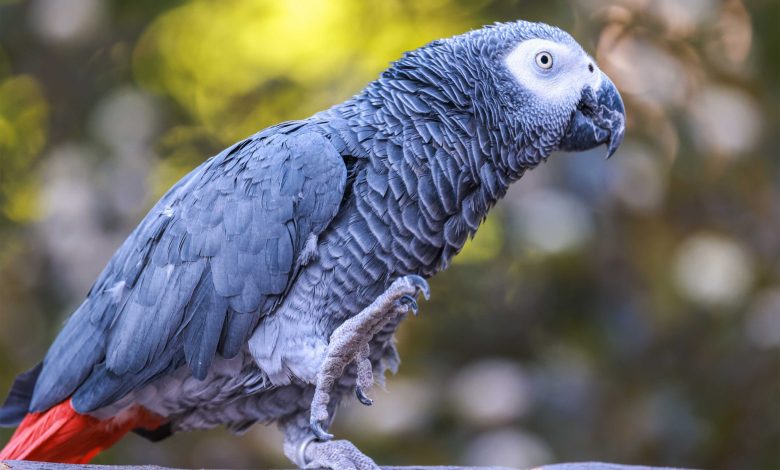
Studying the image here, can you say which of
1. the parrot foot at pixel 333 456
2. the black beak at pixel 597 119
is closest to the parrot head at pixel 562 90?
the black beak at pixel 597 119

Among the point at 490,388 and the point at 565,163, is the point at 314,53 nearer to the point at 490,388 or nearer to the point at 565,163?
the point at 565,163

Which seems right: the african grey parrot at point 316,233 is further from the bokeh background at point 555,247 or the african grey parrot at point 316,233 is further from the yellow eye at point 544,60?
the bokeh background at point 555,247

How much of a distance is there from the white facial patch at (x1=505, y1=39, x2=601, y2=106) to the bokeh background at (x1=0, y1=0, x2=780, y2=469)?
500mm

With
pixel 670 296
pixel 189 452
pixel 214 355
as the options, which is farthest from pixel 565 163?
pixel 189 452

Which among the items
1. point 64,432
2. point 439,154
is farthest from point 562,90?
point 64,432

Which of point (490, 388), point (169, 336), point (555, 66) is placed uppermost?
point (555, 66)

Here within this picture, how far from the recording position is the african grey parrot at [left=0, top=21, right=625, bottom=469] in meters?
1.19

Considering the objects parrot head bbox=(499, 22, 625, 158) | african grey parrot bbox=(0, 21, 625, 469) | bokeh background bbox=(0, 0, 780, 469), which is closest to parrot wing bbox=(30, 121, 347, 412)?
african grey parrot bbox=(0, 21, 625, 469)

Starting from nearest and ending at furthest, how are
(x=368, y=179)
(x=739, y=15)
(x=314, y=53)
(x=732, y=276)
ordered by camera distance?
(x=368, y=179)
(x=732, y=276)
(x=739, y=15)
(x=314, y=53)

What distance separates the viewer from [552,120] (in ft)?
4.06

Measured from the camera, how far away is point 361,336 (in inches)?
42.7

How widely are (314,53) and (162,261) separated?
95 cm

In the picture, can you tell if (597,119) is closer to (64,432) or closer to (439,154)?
(439,154)

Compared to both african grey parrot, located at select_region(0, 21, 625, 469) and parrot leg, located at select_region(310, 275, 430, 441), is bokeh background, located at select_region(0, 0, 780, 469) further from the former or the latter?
parrot leg, located at select_region(310, 275, 430, 441)
